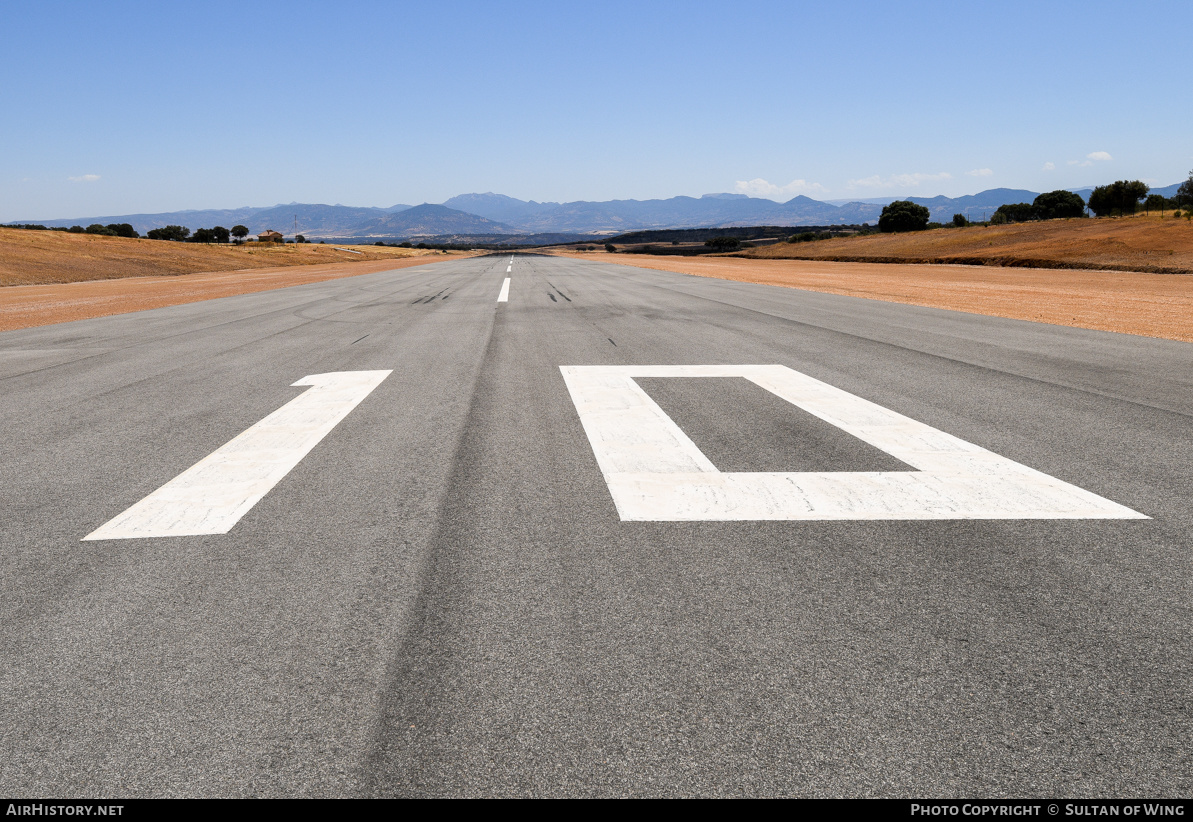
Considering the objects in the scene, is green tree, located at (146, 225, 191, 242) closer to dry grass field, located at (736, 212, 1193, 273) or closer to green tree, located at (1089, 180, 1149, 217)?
dry grass field, located at (736, 212, 1193, 273)

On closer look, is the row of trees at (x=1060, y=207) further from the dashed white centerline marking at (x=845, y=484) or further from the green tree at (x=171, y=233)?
the green tree at (x=171, y=233)

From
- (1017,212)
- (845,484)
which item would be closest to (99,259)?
(845,484)

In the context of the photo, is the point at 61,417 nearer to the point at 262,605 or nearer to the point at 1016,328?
the point at 262,605

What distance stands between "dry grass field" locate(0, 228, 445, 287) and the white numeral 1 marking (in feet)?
132

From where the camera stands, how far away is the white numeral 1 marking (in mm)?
3777

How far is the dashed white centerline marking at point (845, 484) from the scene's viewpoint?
385 cm

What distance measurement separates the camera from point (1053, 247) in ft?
164

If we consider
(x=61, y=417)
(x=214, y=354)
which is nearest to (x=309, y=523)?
(x=61, y=417)

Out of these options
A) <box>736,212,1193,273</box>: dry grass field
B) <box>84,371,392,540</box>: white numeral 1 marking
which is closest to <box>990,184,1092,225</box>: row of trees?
<box>736,212,1193,273</box>: dry grass field

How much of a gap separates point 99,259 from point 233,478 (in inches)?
2226

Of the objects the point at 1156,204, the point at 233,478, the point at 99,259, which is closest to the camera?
the point at 233,478

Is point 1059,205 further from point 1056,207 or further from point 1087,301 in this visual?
point 1087,301

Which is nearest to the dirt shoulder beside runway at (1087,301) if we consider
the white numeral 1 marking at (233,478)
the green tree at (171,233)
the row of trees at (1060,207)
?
the white numeral 1 marking at (233,478)

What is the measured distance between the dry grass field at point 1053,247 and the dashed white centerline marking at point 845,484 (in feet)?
133
